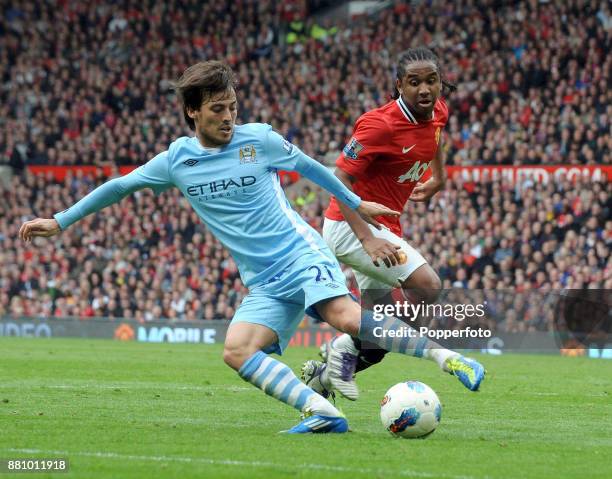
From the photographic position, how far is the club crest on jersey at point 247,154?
7848mm

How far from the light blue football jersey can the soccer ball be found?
1.09 m

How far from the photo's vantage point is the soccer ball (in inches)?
297

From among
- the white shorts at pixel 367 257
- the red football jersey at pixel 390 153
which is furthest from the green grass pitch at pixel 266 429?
the red football jersey at pixel 390 153

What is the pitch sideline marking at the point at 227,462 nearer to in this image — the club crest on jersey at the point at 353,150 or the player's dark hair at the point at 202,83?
the player's dark hair at the point at 202,83

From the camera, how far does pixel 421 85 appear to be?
897 centimetres

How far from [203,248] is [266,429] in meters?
20.2

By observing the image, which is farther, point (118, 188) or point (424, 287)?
point (424, 287)

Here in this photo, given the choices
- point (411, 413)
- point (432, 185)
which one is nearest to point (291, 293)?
point (411, 413)

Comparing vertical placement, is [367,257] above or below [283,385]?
above

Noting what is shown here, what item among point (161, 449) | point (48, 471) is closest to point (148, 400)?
point (161, 449)

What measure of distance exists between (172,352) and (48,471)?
14.7 meters

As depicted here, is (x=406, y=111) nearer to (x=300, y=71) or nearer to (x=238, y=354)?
(x=238, y=354)

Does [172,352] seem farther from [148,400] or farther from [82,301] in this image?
[148,400]

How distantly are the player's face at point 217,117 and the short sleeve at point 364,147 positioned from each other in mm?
1352
